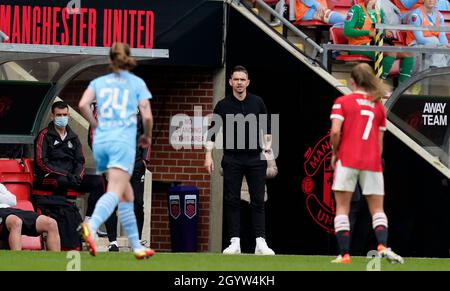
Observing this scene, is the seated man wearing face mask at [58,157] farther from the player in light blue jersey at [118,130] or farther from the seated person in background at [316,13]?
the player in light blue jersey at [118,130]

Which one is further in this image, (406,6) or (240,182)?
(406,6)

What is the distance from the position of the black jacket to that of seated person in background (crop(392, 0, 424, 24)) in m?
5.59

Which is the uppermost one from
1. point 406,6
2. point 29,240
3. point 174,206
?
point 406,6

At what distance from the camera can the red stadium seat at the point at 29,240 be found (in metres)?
19.1

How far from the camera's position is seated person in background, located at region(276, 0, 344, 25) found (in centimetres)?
2217

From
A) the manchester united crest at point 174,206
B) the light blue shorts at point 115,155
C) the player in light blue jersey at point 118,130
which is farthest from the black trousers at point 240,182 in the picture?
the light blue shorts at point 115,155

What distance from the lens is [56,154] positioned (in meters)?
19.4

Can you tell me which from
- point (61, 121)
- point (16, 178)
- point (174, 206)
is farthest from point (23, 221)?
point (174, 206)

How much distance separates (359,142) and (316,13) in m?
7.21

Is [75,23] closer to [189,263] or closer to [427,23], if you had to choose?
[427,23]

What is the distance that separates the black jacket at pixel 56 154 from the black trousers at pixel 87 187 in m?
0.09

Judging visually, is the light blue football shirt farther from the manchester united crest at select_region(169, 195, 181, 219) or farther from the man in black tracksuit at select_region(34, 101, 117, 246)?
the manchester united crest at select_region(169, 195, 181, 219)
